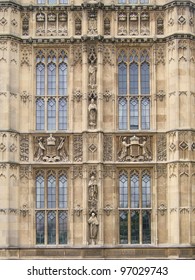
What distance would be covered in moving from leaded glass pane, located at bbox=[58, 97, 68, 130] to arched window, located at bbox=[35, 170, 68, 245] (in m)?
1.89

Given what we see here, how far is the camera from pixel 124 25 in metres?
33.1

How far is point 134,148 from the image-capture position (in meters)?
32.3

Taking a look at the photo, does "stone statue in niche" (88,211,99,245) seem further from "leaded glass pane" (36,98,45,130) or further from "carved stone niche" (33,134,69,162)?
"leaded glass pane" (36,98,45,130)

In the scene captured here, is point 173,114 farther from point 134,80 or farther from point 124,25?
point 124,25

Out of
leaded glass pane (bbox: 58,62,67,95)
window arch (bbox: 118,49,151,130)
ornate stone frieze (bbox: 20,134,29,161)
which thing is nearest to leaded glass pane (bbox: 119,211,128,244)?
window arch (bbox: 118,49,151,130)

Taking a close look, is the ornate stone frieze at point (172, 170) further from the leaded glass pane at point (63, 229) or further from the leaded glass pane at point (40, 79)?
the leaded glass pane at point (40, 79)

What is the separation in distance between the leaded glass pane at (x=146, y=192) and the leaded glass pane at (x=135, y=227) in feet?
1.63

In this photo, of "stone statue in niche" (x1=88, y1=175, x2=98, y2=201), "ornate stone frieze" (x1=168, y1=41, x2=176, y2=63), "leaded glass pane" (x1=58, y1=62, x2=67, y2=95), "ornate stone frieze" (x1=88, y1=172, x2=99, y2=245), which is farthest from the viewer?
"leaded glass pane" (x1=58, y1=62, x2=67, y2=95)

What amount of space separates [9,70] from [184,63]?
23.2ft

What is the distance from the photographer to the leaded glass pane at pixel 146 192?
3216cm

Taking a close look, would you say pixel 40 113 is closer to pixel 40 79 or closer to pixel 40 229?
pixel 40 79

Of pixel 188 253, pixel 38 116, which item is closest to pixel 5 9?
pixel 38 116

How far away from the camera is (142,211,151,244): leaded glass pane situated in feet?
105

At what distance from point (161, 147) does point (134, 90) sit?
2623mm
